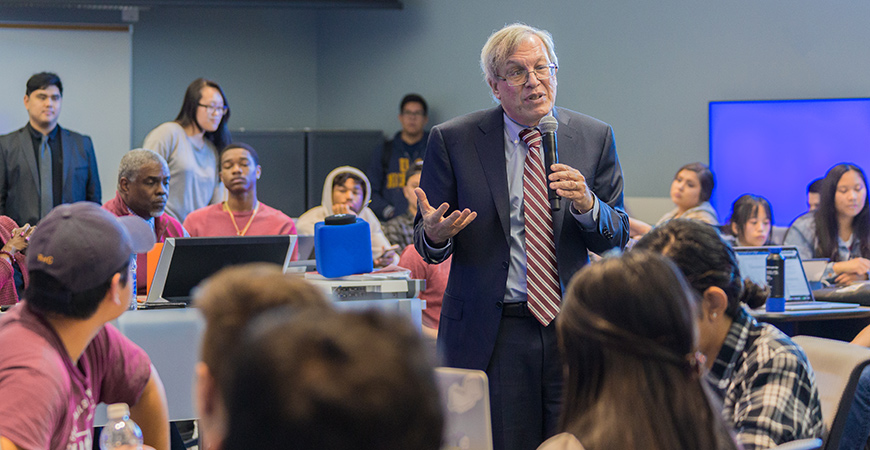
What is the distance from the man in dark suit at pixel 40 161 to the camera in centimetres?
504

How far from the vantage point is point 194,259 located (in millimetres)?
2639

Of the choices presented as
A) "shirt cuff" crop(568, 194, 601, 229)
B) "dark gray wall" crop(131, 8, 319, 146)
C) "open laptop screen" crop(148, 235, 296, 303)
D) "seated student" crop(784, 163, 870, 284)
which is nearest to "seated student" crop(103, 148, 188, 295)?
"open laptop screen" crop(148, 235, 296, 303)

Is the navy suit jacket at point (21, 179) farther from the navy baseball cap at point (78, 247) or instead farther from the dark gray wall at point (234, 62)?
the navy baseball cap at point (78, 247)

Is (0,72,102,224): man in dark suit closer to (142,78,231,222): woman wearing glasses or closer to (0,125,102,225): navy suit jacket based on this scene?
(0,125,102,225): navy suit jacket

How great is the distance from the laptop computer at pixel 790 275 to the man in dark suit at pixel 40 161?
3.99 metres

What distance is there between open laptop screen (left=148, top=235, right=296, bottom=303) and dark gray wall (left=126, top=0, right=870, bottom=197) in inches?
154

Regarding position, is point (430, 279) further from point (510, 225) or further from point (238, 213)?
point (510, 225)

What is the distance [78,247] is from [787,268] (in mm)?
3303

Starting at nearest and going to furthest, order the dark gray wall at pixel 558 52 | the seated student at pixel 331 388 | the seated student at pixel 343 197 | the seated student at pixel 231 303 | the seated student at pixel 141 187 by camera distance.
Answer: the seated student at pixel 331 388, the seated student at pixel 231 303, the seated student at pixel 141 187, the seated student at pixel 343 197, the dark gray wall at pixel 558 52

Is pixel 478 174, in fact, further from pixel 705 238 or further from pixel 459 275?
pixel 705 238

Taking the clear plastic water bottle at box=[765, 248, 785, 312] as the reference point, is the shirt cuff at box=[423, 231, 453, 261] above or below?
above

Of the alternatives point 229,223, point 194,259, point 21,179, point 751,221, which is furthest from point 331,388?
point 21,179

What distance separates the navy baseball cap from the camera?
5.04 ft

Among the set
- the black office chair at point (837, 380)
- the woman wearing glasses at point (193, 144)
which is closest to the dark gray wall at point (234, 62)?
the woman wearing glasses at point (193, 144)
